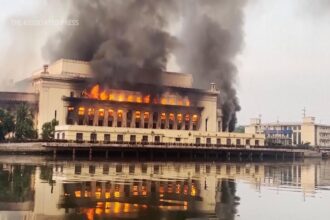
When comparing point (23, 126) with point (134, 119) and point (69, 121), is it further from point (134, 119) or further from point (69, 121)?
point (134, 119)

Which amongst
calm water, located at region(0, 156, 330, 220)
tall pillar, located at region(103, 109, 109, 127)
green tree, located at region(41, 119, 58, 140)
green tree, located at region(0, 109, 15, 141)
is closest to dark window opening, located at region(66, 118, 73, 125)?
tall pillar, located at region(103, 109, 109, 127)

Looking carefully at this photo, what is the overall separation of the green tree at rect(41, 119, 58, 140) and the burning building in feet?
5.43

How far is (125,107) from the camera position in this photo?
133m

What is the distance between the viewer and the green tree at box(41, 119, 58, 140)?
113 metres

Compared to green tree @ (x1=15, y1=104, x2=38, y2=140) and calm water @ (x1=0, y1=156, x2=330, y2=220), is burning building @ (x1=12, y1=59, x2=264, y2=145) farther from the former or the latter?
calm water @ (x1=0, y1=156, x2=330, y2=220)

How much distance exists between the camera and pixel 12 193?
34.5 m

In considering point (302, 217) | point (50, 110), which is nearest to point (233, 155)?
point (50, 110)

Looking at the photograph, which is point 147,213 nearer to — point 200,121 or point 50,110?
point 50,110

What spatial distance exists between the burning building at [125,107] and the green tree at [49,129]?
165cm

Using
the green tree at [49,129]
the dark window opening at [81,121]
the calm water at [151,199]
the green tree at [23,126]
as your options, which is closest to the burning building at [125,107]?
the dark window opening at [81,121]

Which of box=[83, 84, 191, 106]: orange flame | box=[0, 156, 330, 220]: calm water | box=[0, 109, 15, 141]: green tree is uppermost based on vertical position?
box=[83, 84, 191, 106]: orange flame

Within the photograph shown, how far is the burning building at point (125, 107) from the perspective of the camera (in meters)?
124

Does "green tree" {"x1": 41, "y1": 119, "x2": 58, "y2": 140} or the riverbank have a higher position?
"green tree" {"x1": 41, "y1": 119, "x2": 58, "y2": 140}

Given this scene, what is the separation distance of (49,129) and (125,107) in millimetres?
24452
